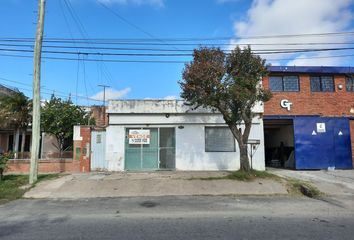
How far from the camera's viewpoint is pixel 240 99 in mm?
13727

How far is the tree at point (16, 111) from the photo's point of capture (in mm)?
21291

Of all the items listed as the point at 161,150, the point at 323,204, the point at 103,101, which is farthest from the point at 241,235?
the point at 103,101

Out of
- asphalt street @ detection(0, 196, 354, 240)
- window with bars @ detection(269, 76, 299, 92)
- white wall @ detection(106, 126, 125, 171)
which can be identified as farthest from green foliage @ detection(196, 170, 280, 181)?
window with bars @ detection(269, 76, 299, 92)

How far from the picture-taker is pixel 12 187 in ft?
44.5

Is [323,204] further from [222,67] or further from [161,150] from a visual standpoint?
[161,150]

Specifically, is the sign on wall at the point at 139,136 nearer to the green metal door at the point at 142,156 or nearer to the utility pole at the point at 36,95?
the green metal door at the point at 142,156

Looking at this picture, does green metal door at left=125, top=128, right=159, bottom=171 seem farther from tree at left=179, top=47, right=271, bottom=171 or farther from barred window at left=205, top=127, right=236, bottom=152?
tree at left=179, top=47, right=271, bottom=171

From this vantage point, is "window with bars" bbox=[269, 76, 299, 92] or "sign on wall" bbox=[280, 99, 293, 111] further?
"window with bars" bbox=[269, 76, 299, 92]

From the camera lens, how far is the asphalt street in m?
6.75

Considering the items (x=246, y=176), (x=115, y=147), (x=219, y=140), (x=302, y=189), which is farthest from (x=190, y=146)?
(x=302, y=189)

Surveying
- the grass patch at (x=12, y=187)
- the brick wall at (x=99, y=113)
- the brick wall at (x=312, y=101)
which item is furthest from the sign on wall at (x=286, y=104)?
the brick wall at (x=99, y=113)

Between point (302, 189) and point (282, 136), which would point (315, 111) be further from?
point (302, 189)

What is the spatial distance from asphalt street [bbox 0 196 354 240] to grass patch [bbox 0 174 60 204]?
0.89 m

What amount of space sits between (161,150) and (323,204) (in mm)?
10045
